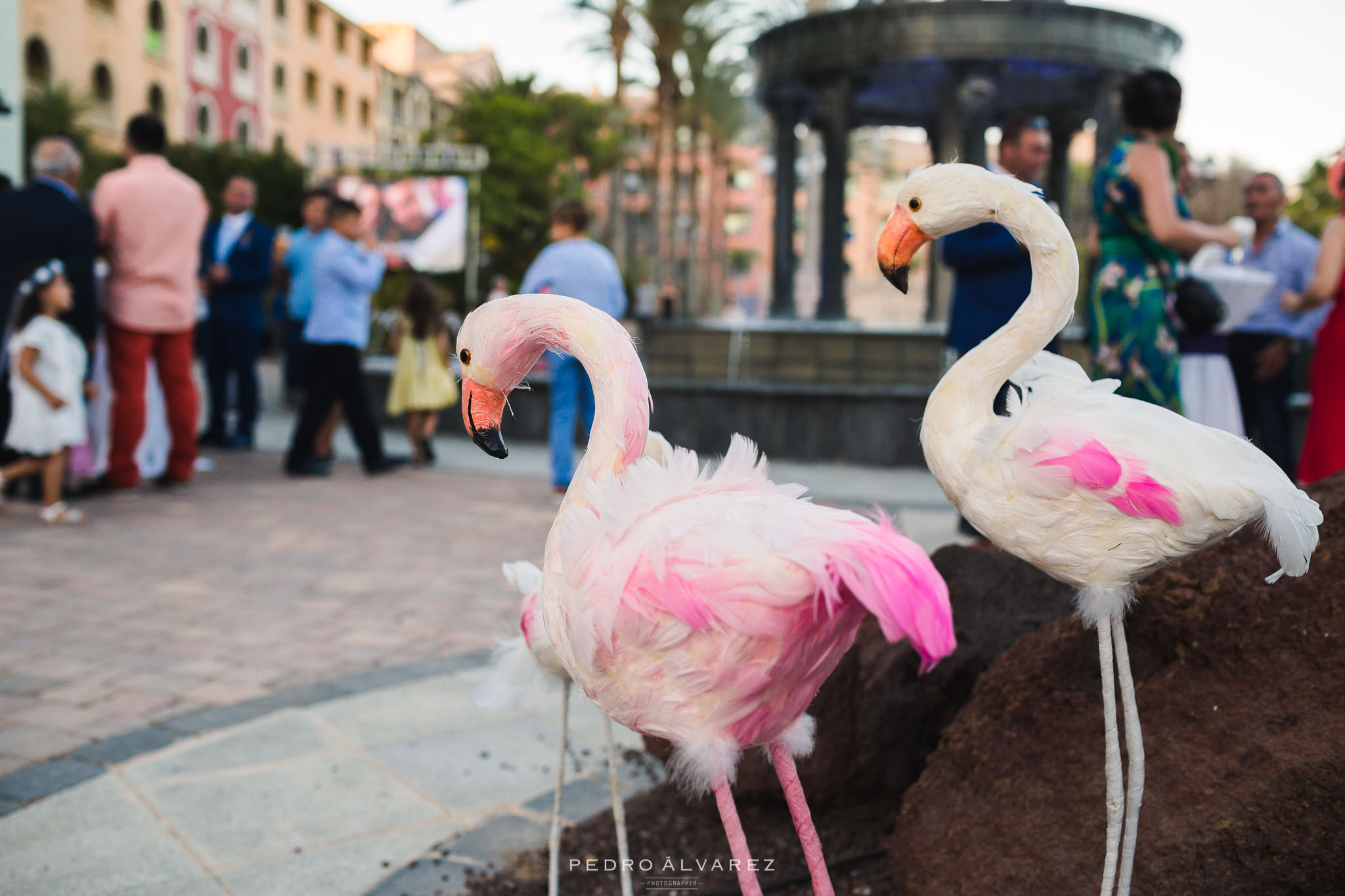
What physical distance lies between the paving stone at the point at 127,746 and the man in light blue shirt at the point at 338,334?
17.0ft

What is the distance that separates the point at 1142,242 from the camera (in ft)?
11.9

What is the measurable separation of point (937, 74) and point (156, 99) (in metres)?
29.2

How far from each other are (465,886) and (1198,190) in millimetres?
21299

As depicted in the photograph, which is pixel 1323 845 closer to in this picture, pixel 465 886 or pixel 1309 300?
pixel 465 886

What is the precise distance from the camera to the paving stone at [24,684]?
386 centimetres

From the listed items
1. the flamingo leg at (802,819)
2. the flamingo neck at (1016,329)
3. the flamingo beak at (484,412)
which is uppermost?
the flamingo neck at (1016,329)

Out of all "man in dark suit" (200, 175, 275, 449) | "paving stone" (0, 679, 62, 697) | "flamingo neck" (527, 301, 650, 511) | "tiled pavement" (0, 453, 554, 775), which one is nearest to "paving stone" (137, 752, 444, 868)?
"tiled pavement" (0, 453, 554, 775)

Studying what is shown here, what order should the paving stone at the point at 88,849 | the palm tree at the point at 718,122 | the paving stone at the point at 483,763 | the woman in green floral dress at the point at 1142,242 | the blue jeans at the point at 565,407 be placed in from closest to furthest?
the paving stone at the point at 88,849, the paving stone at the point at 483,763, the woman in green floral dress at the point at 1142,242, the blue jeans at the point at 565,407, the palm tree at the point at 718,122

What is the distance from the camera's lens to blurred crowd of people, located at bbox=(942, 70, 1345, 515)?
138 inches

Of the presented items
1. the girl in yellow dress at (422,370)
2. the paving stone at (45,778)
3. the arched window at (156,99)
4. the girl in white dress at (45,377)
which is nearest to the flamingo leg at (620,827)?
the paving stone at (45,778)

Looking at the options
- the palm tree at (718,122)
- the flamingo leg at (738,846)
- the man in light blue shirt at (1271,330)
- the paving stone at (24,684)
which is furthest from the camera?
the palm tree at (718,122)

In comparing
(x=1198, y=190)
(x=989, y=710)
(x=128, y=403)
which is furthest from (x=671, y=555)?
(x=1198, y=190)

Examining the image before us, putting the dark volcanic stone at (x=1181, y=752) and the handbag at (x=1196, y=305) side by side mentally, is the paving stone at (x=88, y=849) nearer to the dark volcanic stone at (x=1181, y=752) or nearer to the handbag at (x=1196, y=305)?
the dark volcanic stone at (x=1181, y=752)

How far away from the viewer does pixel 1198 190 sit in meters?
20.1
